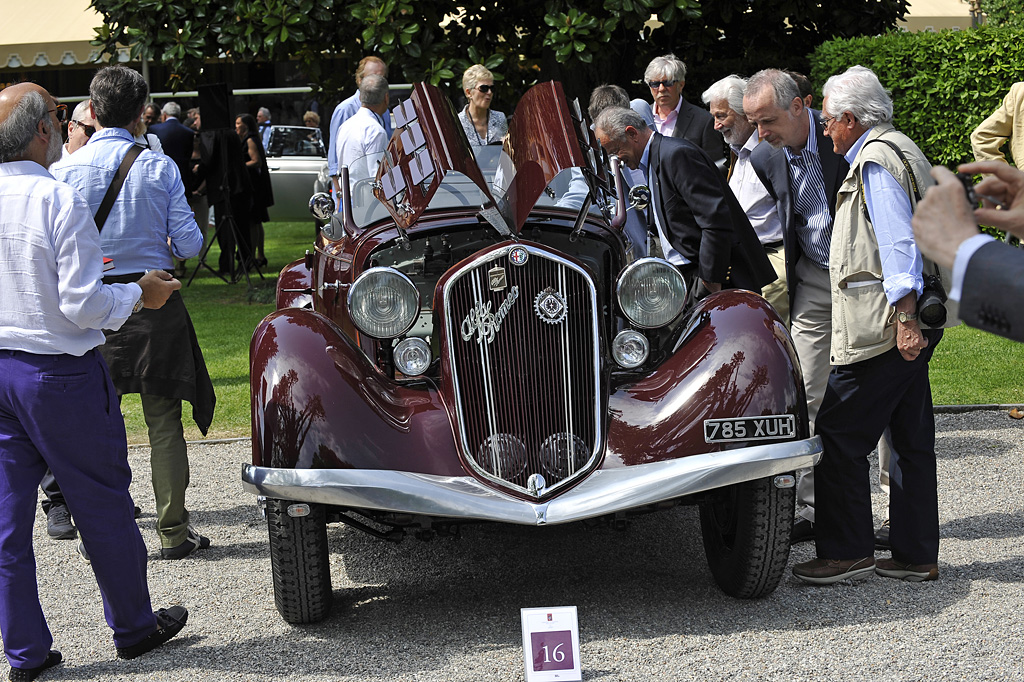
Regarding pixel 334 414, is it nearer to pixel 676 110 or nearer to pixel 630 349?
pixel 630 349

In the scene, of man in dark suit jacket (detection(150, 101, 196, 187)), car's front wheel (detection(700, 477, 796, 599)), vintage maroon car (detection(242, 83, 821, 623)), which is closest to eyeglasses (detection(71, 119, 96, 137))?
vintage maroon car (detection(242, 83, 821, 623))

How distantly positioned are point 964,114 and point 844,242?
6583 millimetres

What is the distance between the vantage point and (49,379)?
12.3 feet

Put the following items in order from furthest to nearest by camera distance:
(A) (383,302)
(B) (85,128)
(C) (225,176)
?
(C) (225,176)
(B) (85,128)
(A) (383,302)

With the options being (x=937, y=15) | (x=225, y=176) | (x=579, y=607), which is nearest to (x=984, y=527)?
(x=579, y=607)

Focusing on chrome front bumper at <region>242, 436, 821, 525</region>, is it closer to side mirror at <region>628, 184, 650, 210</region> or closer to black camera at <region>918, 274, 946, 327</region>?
black camera at <region>918, 274, 946, 327</region>

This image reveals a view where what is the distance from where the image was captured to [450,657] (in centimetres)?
400

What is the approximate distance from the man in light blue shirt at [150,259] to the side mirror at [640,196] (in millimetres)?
2143

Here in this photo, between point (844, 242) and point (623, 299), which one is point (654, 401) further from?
point (844, 242)

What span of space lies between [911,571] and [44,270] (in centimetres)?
366

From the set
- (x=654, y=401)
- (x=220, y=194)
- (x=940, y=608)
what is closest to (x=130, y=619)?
(x=654, y=401)

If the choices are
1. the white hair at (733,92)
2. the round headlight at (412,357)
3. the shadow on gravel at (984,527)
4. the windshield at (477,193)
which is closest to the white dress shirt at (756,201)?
the white hair at (733,92)

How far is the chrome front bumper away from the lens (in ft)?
12.9

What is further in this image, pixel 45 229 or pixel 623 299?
pixel 623 299
